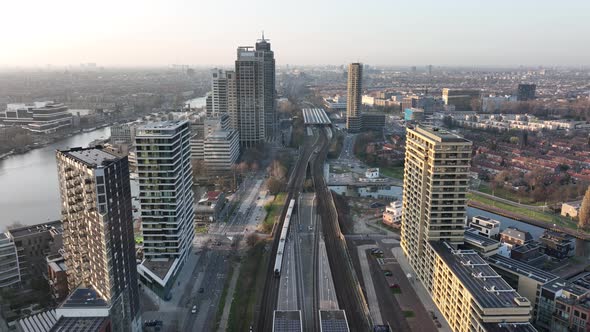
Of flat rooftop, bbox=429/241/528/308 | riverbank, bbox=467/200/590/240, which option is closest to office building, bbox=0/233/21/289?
flat rooftop, bbox=429/241/528/308

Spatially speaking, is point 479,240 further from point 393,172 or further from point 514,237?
point 393,172

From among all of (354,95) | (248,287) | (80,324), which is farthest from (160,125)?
(354,95)

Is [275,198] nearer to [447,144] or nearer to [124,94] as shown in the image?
[447,144]

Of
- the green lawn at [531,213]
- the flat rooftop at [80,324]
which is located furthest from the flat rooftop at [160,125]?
the green lawn at [531,213]

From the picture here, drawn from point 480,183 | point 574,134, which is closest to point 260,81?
point 480,183

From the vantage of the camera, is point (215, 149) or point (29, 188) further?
point (215, 149)

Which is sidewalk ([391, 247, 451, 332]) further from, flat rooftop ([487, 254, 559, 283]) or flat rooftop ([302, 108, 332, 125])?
flat rooftop ([302, 108, 332, 125])
